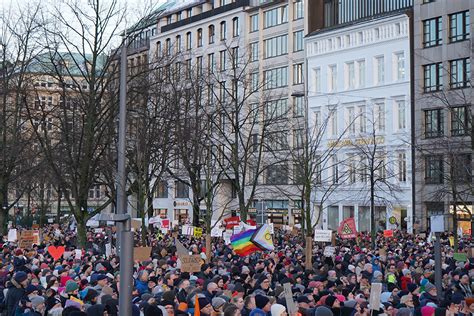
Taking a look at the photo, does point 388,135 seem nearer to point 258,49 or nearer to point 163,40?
point 258,49

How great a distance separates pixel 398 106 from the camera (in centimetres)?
6644

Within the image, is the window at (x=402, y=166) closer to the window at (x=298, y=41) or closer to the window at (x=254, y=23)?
the window at (x=298, y=41)

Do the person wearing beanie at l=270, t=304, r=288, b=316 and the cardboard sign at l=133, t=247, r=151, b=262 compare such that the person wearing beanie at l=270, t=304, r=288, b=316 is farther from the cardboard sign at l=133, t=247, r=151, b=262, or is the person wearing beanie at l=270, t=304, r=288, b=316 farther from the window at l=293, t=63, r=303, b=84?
the window at l=293, t=63, r=303, b=84

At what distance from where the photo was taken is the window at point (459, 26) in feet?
201

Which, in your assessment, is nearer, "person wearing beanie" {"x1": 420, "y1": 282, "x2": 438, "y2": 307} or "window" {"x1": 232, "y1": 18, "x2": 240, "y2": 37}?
"person wearing beanie" {"x1": 420, "y1": 282, "x2": 438, "y2": 307}

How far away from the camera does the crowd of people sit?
1469cm

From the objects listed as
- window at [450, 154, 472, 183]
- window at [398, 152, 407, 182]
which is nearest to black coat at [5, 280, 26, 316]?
window at [450, 154, 472, 183]

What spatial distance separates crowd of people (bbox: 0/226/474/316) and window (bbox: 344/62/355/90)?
41.3 m

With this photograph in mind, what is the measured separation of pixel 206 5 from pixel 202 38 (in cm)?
357

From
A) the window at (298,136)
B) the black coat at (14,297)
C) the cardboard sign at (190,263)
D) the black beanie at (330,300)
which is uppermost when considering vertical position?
the window at (298,136)

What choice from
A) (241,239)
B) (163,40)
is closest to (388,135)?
(163,40)

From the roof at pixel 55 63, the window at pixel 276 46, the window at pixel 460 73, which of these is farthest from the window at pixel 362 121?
the roof at pixel 55 63

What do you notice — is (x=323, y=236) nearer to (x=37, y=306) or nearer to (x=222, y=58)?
(x=37, y=306)

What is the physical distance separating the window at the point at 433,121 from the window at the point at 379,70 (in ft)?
16.5
